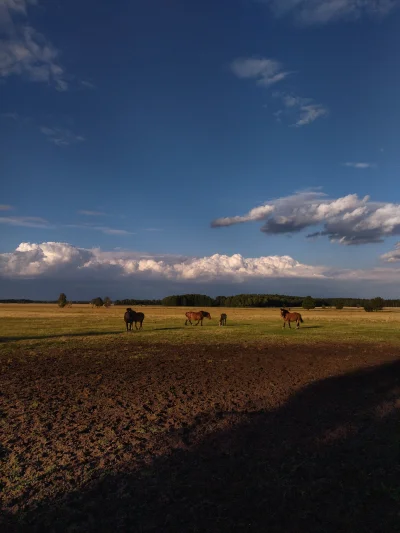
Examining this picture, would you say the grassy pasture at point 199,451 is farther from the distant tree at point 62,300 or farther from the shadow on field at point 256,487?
the distant tree at point 62,300

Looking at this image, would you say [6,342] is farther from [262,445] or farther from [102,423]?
[262,445]

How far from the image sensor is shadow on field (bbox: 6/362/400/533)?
5.22 m

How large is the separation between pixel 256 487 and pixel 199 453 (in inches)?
61.0

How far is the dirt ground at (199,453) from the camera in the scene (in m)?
5.39

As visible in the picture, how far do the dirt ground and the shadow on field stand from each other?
21 mm

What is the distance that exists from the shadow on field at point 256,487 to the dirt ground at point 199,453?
0.07 feet

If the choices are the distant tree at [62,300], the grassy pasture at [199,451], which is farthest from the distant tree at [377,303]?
the grassy pasture at [199,451]

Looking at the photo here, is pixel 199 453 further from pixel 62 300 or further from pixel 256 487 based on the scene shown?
pixel 62 300

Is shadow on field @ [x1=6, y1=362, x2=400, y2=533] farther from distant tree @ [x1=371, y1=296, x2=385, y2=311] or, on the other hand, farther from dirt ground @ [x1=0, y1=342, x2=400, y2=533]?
distant tree @ [x1=371, y1=296, x2=385, y2=311]

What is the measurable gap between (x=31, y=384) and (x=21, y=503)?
8433 mm

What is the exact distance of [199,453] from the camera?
743cm

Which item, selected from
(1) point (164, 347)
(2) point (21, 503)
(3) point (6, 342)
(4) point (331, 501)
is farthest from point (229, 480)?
(3) point (6, 342)

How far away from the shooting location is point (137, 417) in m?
9.44

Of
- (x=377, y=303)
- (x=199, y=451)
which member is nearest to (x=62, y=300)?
(x=377, y=303)
